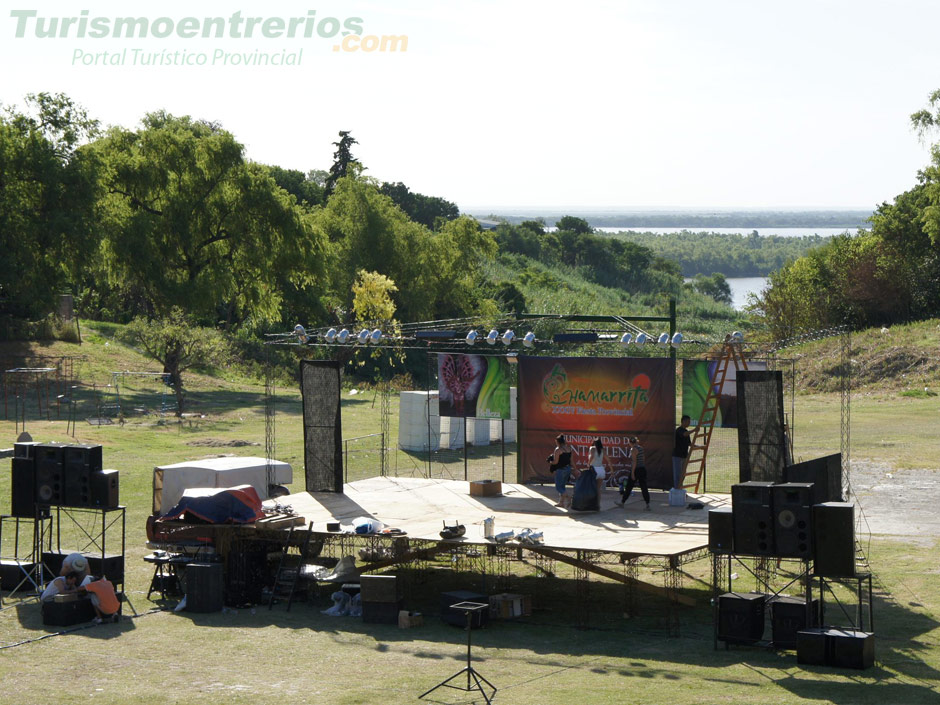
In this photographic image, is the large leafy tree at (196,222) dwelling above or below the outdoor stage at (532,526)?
above

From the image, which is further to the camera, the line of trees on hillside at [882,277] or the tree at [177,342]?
the line of trees on hillside at [882,277]

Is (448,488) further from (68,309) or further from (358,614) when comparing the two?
(68,309)

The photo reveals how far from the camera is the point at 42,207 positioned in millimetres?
48719

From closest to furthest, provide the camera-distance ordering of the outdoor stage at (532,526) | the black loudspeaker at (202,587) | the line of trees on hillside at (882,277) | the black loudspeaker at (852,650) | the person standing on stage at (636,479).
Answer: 1. the black loudspeaker at (852,650)
2. the outdoor stage at (532,526)
3. the black loudspeaker at (202,587)
4. the person standing on stage at (636,479)
5. the line of trees on hillside at (882,277)

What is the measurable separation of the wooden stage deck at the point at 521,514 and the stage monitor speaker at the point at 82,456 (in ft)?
12.4

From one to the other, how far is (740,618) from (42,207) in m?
40.2

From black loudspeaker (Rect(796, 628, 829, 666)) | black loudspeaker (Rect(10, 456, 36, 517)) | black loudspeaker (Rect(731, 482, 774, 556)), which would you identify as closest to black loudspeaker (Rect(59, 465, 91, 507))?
black loudspeaker (Rect(10, 456, 36, 517))

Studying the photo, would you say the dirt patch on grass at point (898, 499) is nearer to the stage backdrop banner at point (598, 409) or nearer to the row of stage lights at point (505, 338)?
the stage backdrop banner at point (598, 409)

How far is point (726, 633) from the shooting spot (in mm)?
16219

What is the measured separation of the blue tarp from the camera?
1973 cm

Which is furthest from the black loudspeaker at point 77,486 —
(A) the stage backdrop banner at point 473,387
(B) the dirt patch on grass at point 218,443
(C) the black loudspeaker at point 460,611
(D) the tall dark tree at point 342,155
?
(D) the tall dark tree at point 342,155

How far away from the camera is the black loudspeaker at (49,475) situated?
61.0ft

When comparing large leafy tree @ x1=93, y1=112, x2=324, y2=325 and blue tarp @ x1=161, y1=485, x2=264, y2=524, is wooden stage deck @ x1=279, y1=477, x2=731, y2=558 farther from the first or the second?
large leafy tree @ x1=93, y1=112, x2=324, y2=325

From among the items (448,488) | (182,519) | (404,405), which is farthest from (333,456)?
(404,405)
